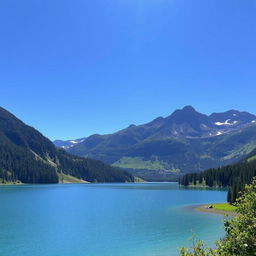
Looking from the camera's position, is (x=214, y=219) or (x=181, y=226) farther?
(x=214, y=219)

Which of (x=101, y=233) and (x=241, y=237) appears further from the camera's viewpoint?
(x=101, y=233)

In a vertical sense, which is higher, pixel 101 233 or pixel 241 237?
pixel 241 237

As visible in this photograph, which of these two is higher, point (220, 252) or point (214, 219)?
point (220, 252)

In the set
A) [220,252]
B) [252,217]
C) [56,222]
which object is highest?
[252,217]

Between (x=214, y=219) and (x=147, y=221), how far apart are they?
1570 centimetres

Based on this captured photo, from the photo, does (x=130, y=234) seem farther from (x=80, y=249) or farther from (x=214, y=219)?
(x=214, y=219)

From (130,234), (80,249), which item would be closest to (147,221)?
(130,234)

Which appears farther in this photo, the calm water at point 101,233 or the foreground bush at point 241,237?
the calm water at point 101,233

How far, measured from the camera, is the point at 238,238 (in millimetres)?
19531

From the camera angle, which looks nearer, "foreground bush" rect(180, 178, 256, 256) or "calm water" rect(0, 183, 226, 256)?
"foreground bush" rect(180, 178, 256, 256)

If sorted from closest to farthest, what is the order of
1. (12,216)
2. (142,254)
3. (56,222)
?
(142,254)
(56,222)
(12,216)

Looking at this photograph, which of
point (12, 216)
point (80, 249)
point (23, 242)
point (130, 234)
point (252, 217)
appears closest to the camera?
point (252, 217)

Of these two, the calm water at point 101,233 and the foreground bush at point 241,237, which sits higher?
the foreground bush at point 241,237

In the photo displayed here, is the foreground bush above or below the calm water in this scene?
above
